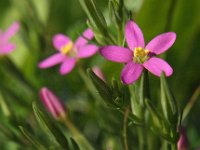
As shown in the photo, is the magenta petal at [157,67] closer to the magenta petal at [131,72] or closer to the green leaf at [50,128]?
the magenta petal at [131,72]

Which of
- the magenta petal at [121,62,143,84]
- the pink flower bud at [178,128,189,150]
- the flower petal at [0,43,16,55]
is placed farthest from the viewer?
the flower petal at [0,43,16,55]

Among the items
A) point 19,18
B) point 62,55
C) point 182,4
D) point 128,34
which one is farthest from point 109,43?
point 19,18

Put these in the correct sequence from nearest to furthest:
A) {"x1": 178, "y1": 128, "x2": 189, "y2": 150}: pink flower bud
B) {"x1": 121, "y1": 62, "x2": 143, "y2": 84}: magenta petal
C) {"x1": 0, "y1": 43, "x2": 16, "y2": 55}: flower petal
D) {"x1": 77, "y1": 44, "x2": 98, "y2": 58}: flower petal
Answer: {"x1": 121, "y1": 62, "x2": 143, "y2": 84}: magenta petal < {"x1": 178, "y1": 128, "x2": 189, "y2": 150}: pink flower bud < {"x1": 77, "y1": 44, "x2": 98, "y2": 58}: flower petal < {"x1": 0, "y1": 43, "x2": 16, "y2": 55}: flower petal

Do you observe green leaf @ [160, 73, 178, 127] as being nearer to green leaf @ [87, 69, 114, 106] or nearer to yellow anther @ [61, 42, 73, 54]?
green leaf @ [87, 69, 114, 106]

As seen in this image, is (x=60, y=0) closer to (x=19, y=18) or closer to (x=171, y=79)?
(x=19, y=18)

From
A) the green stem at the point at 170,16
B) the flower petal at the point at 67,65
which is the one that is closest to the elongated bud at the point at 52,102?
the flower petal at the point at 67,65

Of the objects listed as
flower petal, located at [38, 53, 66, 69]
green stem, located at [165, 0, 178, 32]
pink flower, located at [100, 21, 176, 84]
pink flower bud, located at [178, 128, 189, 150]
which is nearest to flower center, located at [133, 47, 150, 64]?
pink flower, located at [100, 21, 176, 84]
